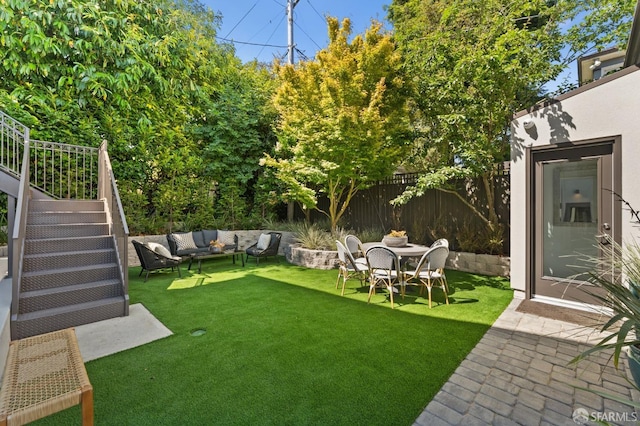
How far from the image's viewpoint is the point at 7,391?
5.32 feet

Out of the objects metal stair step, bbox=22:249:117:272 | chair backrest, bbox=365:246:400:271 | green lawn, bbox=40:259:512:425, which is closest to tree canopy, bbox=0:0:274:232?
metal stair step, bbox=22:249:117:272

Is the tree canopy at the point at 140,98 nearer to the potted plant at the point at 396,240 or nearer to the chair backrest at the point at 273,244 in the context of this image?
the chair backrest at the point at 273,244

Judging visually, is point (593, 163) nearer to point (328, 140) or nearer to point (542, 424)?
point (542, 424)

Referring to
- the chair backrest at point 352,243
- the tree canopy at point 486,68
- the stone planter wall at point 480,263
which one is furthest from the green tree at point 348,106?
the stone planter wall at point 480,263

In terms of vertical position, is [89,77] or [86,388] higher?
[89,77]

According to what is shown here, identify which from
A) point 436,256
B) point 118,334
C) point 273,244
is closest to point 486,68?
point 436,256

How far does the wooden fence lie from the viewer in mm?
6766

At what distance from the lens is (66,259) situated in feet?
14.0

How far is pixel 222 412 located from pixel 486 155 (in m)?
6.03

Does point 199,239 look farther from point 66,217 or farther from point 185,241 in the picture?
point 66,217

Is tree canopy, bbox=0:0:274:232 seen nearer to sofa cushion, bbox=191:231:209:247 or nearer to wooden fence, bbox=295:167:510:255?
sofa cushion, bbox=191:231:209:247

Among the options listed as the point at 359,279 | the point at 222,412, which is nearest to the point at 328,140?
the point at 359,279

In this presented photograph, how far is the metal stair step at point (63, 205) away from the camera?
5.22m

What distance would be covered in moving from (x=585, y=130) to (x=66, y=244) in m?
7.87
